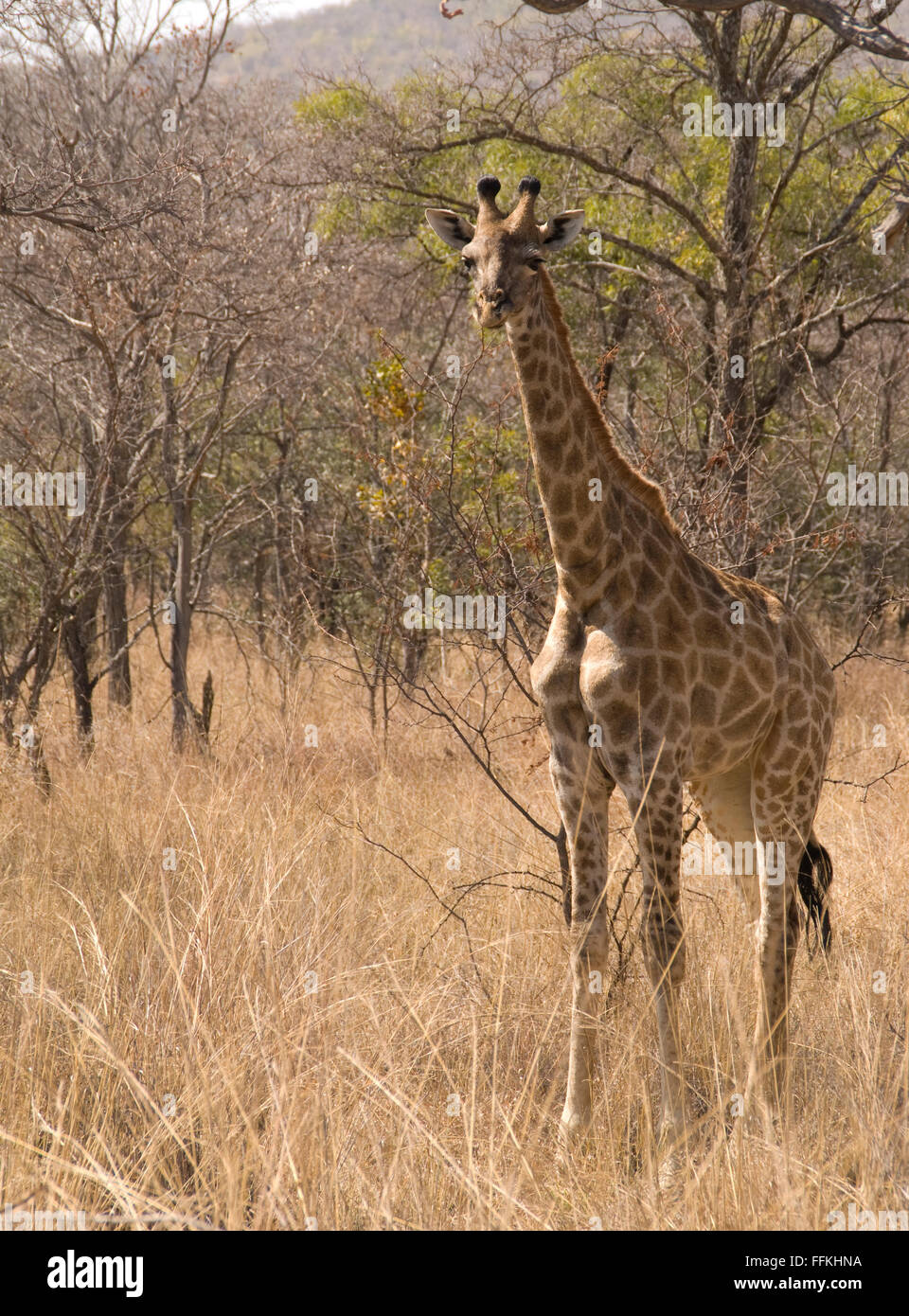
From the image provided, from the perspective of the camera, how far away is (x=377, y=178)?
9.23 m

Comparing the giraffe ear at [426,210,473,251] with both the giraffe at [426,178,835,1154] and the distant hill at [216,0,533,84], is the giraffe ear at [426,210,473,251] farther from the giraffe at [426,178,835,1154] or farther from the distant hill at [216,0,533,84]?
the distant hill at [216,0,533,84]

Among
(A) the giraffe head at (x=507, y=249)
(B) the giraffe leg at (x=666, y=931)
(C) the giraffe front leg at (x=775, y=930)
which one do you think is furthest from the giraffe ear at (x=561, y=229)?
(C) the giraffe front leg at (x=775, y=930)

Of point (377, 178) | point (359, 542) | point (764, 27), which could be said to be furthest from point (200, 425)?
point (764, 27)

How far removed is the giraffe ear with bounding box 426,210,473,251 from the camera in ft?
11.8

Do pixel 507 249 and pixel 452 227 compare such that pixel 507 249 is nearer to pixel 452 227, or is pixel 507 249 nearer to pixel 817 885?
pixel 452 227

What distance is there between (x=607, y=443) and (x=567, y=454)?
0.22m

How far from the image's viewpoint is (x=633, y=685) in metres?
3.41

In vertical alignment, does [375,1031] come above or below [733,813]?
below

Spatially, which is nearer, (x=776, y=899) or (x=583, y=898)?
(x=583, y=898)

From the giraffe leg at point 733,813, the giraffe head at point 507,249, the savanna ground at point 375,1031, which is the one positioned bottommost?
the savanna ground at point 375,1031

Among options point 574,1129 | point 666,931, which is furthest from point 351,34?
point 574,1129

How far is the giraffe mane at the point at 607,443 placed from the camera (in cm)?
348

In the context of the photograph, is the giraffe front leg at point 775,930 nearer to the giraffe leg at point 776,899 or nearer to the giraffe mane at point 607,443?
the giraffe leg at point 776,899

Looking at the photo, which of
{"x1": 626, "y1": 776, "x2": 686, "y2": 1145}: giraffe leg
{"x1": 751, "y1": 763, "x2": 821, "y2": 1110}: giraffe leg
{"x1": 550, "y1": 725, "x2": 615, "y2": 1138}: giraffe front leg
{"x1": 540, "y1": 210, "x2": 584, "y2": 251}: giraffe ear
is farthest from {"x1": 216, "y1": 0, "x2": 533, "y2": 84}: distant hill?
{"x1": 626, "y1": 776, "x2": 686, "y2": 1145}: giraffe leg
